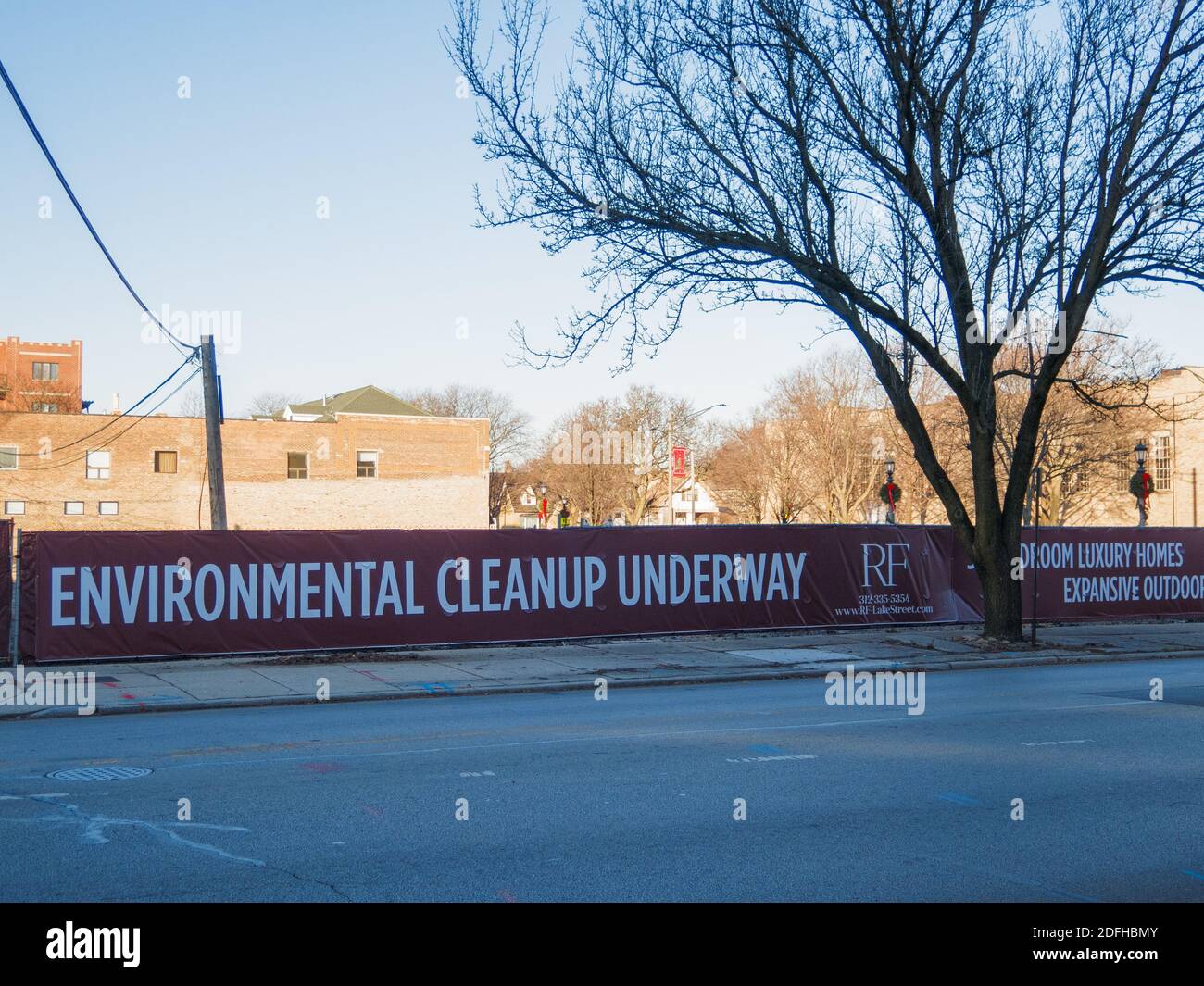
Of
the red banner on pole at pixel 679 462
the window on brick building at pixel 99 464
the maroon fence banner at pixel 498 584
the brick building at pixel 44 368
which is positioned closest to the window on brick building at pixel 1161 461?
the red banner on pole at pixel 679 462

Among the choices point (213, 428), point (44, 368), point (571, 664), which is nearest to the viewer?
point (571, 664)

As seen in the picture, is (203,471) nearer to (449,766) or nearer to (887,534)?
(887,534)

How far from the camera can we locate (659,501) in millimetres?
65688

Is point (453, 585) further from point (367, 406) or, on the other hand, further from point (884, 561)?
point (367, 406)

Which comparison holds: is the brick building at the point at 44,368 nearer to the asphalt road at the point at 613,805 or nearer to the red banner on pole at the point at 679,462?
the red banner on pole at the point at 679,462

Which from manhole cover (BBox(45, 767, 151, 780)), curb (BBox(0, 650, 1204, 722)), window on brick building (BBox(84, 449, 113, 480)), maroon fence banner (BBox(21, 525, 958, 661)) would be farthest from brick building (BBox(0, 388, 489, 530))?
manhole cover (BBox(45, 767, 151, 780))

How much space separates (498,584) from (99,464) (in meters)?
45.7

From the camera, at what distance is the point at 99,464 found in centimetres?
5766

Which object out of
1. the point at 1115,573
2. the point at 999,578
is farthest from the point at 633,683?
the point at 1115,573

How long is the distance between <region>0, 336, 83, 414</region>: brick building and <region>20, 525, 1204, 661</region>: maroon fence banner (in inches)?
3335

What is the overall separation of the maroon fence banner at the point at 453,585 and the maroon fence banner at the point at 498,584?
0.08 feet

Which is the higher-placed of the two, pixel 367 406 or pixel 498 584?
pixel 367 406
